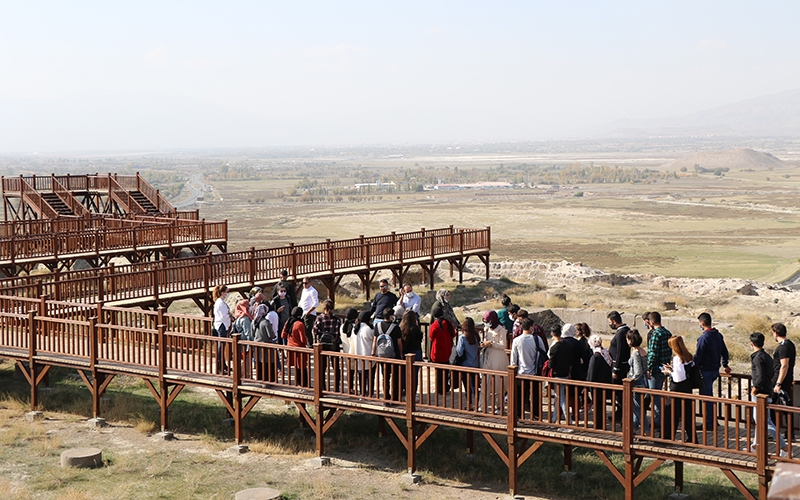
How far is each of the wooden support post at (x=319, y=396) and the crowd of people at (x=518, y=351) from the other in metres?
0.14

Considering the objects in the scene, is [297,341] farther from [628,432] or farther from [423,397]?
[628,432]

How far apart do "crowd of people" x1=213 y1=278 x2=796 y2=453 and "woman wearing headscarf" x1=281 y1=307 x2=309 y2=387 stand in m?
0.02

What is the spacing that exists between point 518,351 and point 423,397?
2018mm

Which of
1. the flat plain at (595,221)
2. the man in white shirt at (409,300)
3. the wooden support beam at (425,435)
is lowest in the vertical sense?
the flat plain at (595,221)

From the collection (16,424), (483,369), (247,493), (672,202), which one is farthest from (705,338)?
(672,202)

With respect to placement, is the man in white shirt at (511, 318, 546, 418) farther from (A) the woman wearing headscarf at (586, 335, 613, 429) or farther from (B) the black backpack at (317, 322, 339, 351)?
(B) the black backpack at (317, 322, 339, 351)

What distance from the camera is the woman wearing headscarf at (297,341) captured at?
1473 centimetres

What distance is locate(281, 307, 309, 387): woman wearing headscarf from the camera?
1473 cm

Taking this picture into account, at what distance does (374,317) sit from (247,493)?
12.6 ft

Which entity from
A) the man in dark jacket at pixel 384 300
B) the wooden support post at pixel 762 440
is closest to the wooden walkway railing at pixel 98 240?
the man in dark jacket at pixel 384 300

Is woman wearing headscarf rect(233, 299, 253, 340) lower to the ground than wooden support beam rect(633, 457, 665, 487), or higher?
higher

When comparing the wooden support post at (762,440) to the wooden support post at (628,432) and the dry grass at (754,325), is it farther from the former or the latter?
the dry grass at (754,325)

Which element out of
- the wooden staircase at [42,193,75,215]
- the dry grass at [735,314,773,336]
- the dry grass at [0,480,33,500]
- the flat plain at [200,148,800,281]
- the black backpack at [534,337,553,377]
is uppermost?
the wooden staircase at [42,193,75,215]

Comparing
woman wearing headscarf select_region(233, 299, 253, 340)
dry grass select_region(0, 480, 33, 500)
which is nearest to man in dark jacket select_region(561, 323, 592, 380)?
woman wearing headscarf select_region(233, 299, 253, 340)
